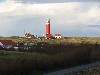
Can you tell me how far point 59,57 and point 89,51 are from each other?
1229 cm

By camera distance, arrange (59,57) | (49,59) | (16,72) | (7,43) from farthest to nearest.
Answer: (7,43), (59,57), (49,59), (16,72)

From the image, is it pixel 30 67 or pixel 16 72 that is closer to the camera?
pixel 16 72

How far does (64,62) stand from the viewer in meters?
47.1

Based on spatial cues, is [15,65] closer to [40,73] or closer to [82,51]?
[40,73]

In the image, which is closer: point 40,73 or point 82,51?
point 40,73

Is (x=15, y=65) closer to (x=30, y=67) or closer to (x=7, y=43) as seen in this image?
(x=30, y=67)

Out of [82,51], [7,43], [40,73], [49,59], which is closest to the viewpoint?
[40,73]

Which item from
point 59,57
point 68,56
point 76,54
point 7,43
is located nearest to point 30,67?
point 59,57

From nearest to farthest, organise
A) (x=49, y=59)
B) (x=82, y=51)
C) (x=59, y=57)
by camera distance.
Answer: (x=49, y=59), (x=59, y=57), (x=82, y=51)

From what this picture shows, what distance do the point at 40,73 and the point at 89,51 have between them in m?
22.0

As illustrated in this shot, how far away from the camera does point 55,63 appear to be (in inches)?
1741

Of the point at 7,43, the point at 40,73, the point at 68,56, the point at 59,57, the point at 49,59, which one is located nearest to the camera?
the point at 40,73

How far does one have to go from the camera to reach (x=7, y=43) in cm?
11669

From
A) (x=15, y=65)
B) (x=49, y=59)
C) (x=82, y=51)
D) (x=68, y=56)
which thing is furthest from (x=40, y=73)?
(x=82, y=51)
